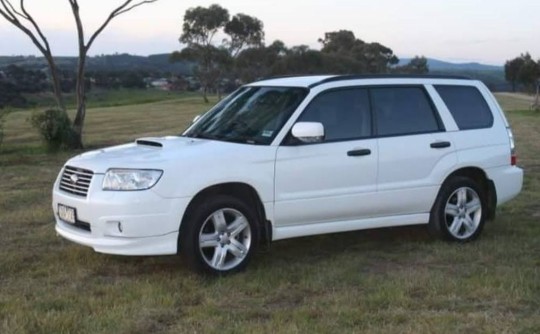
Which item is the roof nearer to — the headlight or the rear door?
the rear door

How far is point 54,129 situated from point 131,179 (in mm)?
13147

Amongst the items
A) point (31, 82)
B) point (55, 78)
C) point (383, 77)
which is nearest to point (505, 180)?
point (383, 77)

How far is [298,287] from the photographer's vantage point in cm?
602

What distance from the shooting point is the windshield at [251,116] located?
6797 mm

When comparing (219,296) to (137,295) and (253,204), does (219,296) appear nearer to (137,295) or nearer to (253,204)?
(137,295)

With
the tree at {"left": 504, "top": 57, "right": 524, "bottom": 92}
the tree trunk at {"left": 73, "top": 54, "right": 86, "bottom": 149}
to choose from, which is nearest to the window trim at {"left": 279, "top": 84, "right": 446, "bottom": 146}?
the tree trunk at {"left": 73, "top": 54, "right": 86, "bottom": 149}

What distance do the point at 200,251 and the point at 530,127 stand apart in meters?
23.5

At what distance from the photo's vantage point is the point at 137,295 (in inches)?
226

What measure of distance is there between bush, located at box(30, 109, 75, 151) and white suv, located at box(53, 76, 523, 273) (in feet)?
38.8

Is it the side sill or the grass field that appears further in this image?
the side sill

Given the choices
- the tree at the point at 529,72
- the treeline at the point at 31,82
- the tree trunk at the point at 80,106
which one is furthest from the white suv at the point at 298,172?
the tree at the point at 529,72

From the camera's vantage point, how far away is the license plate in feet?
21.0

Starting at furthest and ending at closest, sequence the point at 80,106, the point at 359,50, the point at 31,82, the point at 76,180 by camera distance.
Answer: the point at 359,50
the point at 31,82
the point at 80,106
the point at 76,180

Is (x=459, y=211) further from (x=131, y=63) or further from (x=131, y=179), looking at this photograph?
(x=131, y=63)
